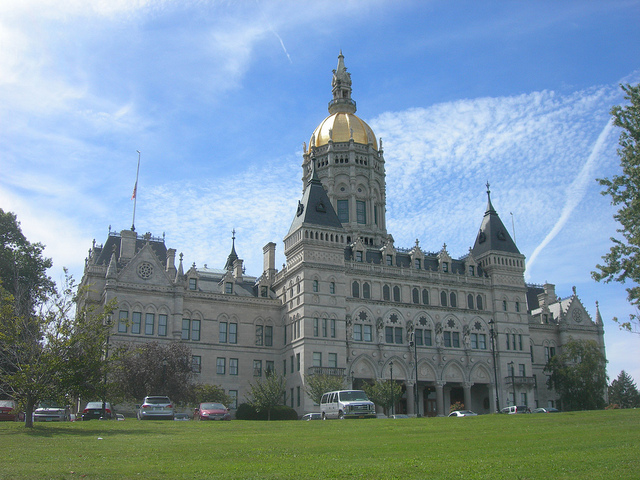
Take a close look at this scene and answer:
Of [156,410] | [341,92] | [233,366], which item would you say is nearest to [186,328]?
[233,366]

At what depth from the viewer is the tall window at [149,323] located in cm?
5962

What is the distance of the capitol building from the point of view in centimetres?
6088

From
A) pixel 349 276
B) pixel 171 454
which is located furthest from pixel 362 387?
pixel 171 454

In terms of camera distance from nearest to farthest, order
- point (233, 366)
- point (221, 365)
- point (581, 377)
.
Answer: point (221, 365)
point (233, 366)
point (581, 377)

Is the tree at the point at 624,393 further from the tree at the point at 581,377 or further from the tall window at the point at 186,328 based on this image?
the tall window at the point at 186,328

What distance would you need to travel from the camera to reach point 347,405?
1515 inches

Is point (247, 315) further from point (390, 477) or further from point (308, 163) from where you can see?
point (390, 477)

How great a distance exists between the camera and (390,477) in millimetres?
15008

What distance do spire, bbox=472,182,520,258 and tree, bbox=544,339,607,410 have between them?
40.8ft

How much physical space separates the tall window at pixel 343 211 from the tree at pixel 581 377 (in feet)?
94.0

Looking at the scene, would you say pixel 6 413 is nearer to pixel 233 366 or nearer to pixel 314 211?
pixel 233 366

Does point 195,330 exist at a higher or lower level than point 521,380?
higher

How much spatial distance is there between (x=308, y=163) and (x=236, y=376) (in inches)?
1276

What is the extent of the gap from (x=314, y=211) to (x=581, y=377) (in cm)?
3362
